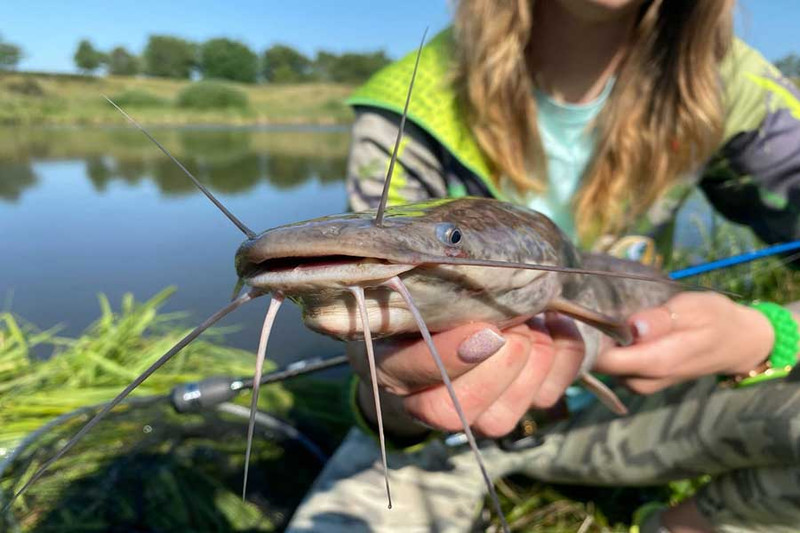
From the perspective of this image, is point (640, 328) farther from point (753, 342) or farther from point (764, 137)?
point (764, 137)

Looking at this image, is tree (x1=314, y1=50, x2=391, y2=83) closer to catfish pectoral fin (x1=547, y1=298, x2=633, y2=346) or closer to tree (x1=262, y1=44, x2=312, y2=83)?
tree (x1=262, y1=44, x2=312, y2=83)

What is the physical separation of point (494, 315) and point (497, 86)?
943mm

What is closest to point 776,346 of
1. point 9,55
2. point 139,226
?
point 139,226

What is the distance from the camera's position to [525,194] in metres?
1.67

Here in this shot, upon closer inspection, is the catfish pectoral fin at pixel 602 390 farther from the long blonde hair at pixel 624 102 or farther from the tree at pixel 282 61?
the tree at pixel 282 61

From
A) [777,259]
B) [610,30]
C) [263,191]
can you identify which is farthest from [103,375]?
[263,191]

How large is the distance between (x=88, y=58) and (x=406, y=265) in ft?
158

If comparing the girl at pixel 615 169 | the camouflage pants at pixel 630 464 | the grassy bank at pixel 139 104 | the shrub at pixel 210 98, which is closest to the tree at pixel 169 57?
the grassy bank at pixel 139 104

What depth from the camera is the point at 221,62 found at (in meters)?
41.5

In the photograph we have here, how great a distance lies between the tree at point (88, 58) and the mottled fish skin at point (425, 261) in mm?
46908

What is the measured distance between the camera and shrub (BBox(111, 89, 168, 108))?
2012 cm

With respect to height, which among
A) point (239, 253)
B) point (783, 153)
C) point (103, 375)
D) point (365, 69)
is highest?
point (365, 69)

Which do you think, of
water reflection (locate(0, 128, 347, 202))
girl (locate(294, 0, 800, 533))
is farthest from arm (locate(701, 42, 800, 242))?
water reflection (locate(0, 128, 347, 202))

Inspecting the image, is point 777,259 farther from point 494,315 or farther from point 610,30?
point 494,315
